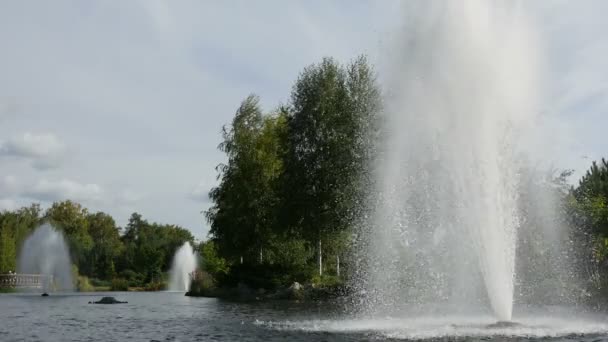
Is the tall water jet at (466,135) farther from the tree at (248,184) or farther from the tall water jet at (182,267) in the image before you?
the tall water jet at (182,267)

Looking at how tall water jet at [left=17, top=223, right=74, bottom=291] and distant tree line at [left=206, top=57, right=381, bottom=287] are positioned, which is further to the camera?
tall water jet at [left=17, top=223, right=74, bottom=291]

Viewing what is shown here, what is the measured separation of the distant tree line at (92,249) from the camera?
303ft

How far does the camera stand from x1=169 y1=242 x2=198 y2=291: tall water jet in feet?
331

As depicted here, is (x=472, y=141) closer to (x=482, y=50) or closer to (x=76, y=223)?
(x=482, y=50)

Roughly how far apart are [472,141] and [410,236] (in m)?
16.1

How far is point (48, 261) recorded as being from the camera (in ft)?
294

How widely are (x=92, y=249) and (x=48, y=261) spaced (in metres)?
29.3

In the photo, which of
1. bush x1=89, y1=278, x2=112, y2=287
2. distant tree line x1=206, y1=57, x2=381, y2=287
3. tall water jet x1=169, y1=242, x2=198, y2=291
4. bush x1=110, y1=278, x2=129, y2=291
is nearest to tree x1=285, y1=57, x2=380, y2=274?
distant tree line x1=206, y1=57, x2=381, y2=287

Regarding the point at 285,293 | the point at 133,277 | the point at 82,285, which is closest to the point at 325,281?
the point at 285,293

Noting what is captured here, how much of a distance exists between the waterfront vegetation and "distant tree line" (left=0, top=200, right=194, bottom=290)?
36561 millimetres

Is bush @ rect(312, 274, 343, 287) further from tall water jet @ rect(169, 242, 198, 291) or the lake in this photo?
tall water jet @ rect(169, 242, 198, 291)

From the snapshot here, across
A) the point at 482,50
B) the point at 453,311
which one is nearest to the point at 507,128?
the point at 482,50

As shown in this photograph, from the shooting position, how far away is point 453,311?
3219 cm

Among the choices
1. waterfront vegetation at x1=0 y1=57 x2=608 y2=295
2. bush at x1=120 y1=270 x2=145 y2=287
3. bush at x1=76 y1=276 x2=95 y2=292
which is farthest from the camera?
bush at x1=120 y1=270 x2=145 y2=287
